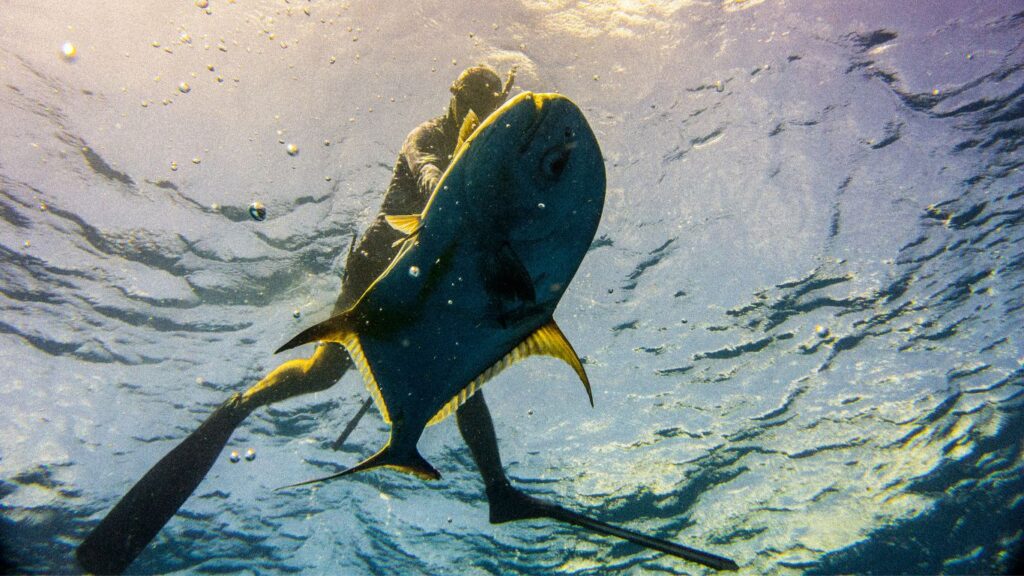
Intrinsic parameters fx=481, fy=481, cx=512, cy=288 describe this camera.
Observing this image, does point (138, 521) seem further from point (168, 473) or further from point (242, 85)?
point (242, 85)

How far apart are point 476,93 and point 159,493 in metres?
3.76

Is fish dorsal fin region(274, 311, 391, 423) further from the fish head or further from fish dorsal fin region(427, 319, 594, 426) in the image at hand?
the fish head

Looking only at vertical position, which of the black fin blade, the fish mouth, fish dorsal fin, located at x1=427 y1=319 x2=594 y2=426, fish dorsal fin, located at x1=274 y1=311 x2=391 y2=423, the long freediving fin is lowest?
the black fin blade

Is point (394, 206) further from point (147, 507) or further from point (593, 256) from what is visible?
point (593, 256)

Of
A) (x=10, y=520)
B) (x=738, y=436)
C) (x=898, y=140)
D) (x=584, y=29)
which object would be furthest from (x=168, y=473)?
(x=10, y=520)

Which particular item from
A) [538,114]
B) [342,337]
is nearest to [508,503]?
[342,337]

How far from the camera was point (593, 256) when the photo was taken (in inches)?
365

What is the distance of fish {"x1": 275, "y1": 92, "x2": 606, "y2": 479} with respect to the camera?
148 centimetres

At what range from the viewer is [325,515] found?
587 inches

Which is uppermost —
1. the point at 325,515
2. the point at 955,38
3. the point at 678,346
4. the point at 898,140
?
the point at 955,38

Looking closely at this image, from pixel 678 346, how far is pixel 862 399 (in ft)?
17.9

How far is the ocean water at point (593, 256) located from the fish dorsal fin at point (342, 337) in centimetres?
639

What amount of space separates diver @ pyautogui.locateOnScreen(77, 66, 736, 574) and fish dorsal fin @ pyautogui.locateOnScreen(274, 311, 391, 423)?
782mm

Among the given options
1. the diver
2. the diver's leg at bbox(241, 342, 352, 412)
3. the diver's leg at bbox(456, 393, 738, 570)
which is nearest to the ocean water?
the diver
